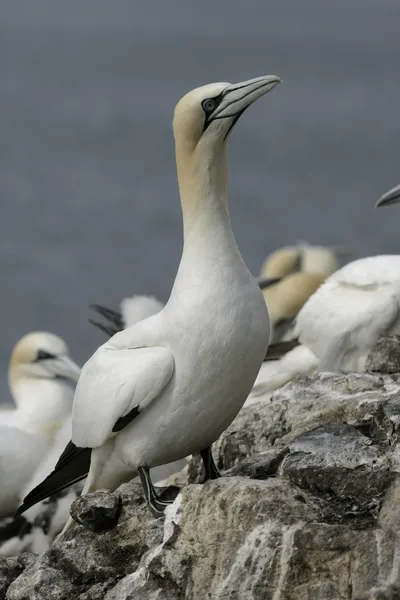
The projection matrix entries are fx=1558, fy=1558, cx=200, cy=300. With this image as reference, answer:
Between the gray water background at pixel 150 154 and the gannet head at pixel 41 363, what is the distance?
417 inches

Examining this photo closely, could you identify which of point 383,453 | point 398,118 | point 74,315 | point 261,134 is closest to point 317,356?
point 383,453

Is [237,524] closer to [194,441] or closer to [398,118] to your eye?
[194,441]

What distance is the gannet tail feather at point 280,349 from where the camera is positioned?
8.02 meters

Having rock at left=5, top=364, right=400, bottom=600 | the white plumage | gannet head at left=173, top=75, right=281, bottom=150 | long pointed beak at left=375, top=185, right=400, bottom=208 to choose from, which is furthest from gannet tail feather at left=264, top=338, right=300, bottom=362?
gannet head at left=173, top=75, right=281, bottom=150

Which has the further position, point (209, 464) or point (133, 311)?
point (133, 311)

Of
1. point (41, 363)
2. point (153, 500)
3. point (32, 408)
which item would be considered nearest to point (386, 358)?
point (153, 500)

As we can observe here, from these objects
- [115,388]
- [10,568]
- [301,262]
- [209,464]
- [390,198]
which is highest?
[115,388]

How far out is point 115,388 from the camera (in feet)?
16.8

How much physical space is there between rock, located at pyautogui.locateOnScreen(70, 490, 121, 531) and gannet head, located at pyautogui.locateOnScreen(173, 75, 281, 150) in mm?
1204

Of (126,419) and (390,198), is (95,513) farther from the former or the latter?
(390,198)

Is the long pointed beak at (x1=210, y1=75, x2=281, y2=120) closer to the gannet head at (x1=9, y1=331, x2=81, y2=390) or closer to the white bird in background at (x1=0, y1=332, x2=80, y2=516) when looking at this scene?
the white bird in background at (x1=0, y1=332, x2=80, y2=516)

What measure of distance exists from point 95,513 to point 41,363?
5510 millimetres

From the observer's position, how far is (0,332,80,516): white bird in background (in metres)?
7.80

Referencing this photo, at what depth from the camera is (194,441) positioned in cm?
501
